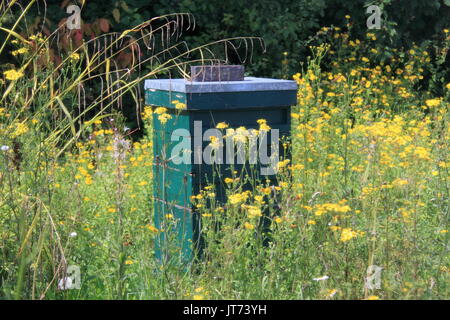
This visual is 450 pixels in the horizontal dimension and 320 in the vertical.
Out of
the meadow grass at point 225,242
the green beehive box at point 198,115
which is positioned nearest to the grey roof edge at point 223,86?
the green beehive box at point 198,115

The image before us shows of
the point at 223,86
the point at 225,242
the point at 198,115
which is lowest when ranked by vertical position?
the point at 225,242

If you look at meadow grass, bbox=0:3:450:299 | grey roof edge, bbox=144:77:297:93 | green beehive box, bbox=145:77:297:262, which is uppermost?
grey roof edge, bbox=144:77:297:93

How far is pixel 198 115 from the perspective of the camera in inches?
140

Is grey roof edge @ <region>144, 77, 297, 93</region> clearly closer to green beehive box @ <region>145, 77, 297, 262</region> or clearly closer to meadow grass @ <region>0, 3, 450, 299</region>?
green beehive box @ <region>145, 77, 297, 262</region>

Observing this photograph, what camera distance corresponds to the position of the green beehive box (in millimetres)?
3533

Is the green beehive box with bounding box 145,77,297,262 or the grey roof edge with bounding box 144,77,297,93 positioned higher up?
the grey roof edge with bounding box 144,77,297,93

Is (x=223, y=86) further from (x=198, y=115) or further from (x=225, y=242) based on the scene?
(x=225, y=242)

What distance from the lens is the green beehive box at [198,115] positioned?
353cm

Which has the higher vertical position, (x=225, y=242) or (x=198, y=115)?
(x=198, y=115)

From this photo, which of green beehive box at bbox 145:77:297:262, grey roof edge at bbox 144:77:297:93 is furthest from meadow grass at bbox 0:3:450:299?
grey roof edge at bbox 144:77:297:93

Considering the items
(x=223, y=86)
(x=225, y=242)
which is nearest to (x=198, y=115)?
(x=223, y=86)

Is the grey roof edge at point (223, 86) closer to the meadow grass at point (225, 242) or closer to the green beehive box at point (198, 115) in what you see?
the green beehive box at point (198, 115)

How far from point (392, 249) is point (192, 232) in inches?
41.2
